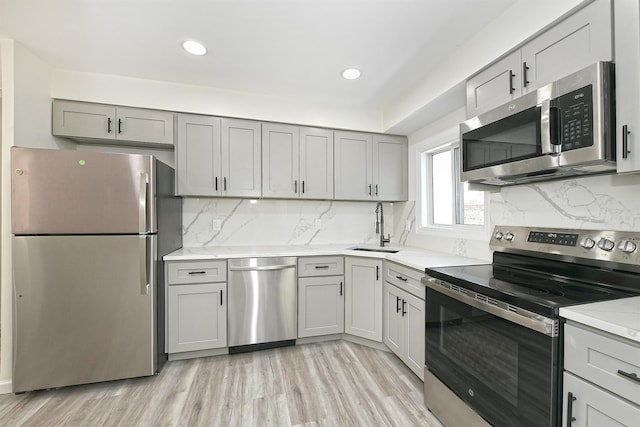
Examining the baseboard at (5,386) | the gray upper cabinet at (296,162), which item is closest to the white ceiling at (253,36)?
the gray upper cabinet at (296,162)

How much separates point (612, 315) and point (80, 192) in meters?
2.90

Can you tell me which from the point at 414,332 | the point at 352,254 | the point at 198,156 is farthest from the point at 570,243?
the point at 198,156

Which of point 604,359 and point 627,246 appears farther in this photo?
point 627,246

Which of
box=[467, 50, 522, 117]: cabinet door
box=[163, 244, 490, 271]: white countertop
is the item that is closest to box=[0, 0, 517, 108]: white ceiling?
box=[467, 50, 522, 117]: cabinet door

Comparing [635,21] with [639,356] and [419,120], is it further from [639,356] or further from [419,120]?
[419,120]

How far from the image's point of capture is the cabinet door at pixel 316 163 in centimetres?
302

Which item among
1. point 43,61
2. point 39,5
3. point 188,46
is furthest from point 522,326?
point 43,61

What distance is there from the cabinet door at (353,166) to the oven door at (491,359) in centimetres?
157

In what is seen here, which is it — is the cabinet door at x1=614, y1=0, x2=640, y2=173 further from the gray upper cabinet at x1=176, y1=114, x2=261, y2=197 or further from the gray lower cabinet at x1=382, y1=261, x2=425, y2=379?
the gray upper cabinet at x1=176, y1=114, x2=261, y2=197

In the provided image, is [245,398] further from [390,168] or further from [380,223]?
[390,168]

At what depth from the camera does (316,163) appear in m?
3.06

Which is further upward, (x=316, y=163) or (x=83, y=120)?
(x=83, y=120)

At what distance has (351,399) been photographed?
192 centimetres

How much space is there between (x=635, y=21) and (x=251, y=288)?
273 centimetres
